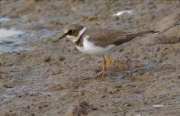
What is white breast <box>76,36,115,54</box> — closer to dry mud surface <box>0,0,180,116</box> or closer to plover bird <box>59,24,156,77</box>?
plover bird <box>59,24,156,77</box>

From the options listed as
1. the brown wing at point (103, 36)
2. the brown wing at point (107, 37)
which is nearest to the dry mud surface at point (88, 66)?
the brown wing at point (107, 37)

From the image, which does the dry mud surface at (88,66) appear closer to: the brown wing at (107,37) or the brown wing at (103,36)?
the brown wing at (107,37)

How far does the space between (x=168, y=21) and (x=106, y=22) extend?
1.44 m

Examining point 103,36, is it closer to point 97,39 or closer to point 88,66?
point 97,39

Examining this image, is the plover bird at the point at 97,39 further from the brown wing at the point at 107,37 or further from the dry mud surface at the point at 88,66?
the dry mud surface at the point at 88,66

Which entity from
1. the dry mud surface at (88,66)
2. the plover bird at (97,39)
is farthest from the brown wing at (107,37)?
the dry mud surface at (88,66)

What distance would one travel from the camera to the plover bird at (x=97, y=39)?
26.9 feet

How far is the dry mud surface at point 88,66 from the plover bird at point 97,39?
0.28 metres

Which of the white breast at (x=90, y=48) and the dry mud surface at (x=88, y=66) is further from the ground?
the white breast at (x=90, y=48)

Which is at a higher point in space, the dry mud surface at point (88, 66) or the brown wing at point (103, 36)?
the brown wing at point (103, 36)

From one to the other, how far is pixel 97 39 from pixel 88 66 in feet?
2.17

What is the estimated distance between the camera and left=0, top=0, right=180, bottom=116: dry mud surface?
6.86m

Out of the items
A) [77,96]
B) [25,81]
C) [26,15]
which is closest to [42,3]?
[26,15]

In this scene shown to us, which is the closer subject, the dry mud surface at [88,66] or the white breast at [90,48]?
the dry mud surface at [88,66]
